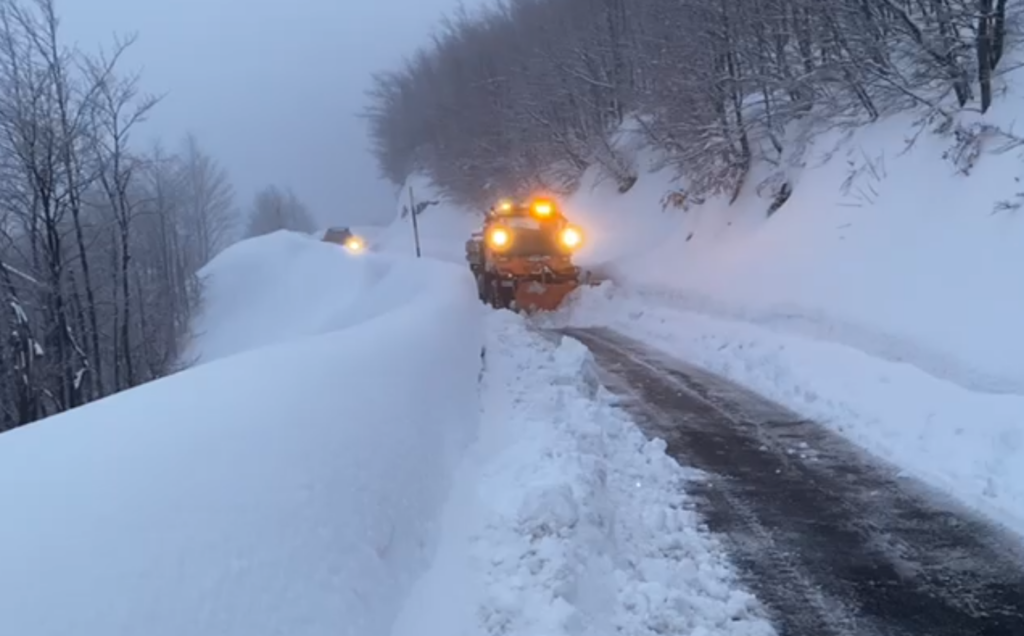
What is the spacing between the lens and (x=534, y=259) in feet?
66.3

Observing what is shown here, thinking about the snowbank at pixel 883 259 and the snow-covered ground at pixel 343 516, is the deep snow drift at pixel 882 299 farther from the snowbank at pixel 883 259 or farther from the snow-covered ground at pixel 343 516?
the snow-covered ground at pixel 343 516

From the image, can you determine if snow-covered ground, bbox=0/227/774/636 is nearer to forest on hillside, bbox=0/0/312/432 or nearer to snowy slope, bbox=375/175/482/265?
forest on hillside, bbox=0/0/312/432

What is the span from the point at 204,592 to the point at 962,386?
26.2 feet

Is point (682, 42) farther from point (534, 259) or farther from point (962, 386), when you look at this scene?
point (962, 386)

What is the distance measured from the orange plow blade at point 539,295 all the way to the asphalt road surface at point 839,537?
11.2 m

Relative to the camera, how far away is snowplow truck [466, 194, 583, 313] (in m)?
20.2

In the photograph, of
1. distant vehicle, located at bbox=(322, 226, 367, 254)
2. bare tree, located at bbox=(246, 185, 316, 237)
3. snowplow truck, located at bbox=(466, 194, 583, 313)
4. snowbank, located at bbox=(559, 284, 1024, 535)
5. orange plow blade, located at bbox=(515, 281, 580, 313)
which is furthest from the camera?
bare tree, located at bbox=(246, 185, 316, 237)

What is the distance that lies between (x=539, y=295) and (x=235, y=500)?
16578mm

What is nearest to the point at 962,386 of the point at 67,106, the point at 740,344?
the point at 740,344

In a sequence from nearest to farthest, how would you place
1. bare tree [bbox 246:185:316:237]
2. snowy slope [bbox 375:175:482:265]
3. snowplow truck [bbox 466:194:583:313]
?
snowplow truck [bbox 466:194:583:313] → snowy slope [bbox 375:175:482:265] → bare tree [bbox 246:185:316:237]

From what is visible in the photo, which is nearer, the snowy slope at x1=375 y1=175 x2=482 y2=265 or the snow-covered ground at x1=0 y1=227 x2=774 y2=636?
the snow-covered ground at x1=0 y1=227 x2=774 y2=636

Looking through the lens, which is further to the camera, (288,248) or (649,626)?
(288,248)

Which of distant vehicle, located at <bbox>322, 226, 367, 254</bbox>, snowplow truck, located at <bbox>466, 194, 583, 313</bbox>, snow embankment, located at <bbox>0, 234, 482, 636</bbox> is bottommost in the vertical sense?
snow embankment, located at <bbox>0, 234, 482, 636</bbox>

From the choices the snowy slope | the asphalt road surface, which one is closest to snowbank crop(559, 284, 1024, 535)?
the asphalt road surface
